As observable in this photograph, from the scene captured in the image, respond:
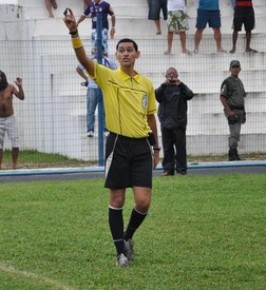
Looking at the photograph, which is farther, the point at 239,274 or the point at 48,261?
the point at 48,261

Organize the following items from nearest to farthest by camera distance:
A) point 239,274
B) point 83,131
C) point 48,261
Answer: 1. point 239,274
2. point 48,261
3. point 83,131

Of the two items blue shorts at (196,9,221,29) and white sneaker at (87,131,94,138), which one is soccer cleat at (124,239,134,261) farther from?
blue shorts at (196,9,221,29)

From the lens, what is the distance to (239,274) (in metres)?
8.81

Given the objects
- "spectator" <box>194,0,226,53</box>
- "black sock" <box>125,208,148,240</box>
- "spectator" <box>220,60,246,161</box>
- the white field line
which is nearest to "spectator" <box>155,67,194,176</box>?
"spectator" <box>220,60,246,161</box>

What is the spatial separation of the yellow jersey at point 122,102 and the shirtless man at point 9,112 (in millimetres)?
9268

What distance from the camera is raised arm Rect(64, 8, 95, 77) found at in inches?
343

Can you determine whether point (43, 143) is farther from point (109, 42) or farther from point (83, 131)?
point (109, 42)

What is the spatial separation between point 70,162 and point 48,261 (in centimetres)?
1016

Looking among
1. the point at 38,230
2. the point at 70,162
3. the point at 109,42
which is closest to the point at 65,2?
the point at 109,42

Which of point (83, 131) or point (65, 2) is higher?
point (65, 2)

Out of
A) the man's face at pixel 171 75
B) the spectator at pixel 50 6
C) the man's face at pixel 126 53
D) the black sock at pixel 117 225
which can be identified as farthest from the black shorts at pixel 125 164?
the spectator at pixel 50 6

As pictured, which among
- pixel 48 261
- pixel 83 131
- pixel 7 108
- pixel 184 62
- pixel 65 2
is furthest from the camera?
pixel 65 2

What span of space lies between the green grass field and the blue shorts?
8.18 m

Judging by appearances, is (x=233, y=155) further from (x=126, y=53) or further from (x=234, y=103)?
(x=126, y=53)
